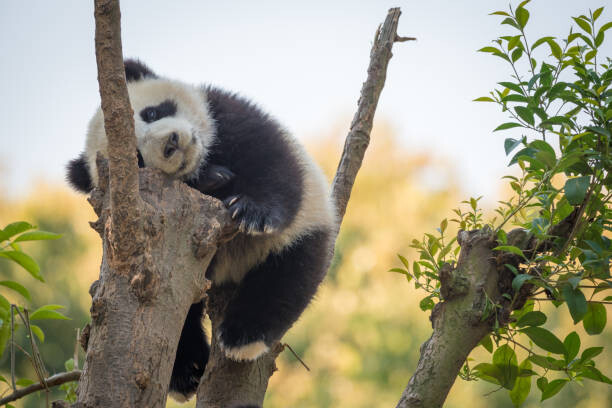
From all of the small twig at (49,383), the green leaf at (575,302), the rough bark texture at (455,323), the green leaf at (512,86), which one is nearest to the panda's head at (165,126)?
the small twig at (49,383)

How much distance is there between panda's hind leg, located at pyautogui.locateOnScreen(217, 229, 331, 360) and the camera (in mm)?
2131

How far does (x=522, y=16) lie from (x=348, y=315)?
18.7 feet

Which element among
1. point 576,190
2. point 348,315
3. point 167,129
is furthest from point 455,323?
point 348,315

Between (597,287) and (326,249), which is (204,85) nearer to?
(326,249)

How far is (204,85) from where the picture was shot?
7.86 feet

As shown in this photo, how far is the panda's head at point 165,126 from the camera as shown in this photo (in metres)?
1.81

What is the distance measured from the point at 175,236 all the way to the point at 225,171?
0.55m

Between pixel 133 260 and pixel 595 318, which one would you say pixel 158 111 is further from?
Answer: pixel 595 318

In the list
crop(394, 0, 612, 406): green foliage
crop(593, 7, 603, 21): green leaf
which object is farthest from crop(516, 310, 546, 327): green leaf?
crop(593, 7, 603, 21): green leaf

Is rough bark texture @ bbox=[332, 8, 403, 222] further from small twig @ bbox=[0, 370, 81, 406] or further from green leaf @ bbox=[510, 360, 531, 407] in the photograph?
small twig @ bbox=[0, 370, 81, 406]

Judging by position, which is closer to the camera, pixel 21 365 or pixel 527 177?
pixel 527 177

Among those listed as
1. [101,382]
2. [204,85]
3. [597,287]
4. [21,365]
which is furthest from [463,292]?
[21,365]

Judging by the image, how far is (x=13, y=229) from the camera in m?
1.74

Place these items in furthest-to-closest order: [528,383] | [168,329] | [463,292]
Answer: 1. [528,383]
2. [463,292]
3. [168,329]
